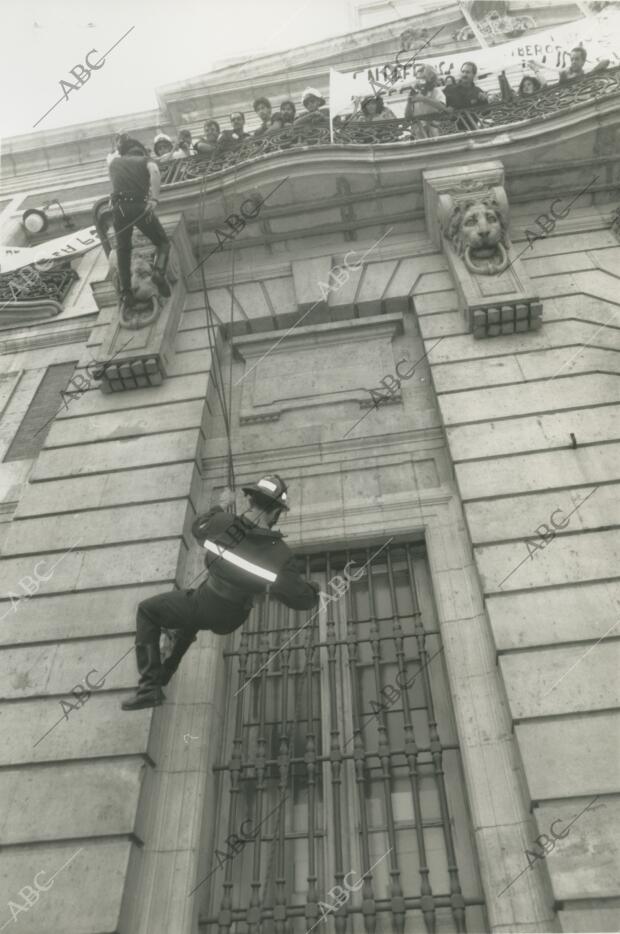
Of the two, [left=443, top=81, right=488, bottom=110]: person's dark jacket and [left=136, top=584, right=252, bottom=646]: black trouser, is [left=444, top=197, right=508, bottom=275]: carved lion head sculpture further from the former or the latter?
[left=136, top=584, right=252, bottom=646]: black trouser

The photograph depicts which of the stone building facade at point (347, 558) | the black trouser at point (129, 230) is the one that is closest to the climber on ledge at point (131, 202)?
the black trouser at point (129, 230)

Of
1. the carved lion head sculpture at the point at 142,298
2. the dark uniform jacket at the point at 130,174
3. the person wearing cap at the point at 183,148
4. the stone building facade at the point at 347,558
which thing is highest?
the dark uniform jacket at the point at 130,174

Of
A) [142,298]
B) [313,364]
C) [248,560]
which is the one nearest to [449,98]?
[313,364]

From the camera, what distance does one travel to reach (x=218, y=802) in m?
5.98

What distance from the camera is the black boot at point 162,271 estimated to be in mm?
9664

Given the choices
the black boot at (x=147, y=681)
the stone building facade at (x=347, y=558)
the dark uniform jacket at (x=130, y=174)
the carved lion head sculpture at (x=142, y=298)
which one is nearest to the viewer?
the stone building facade at (x=347, y=558)

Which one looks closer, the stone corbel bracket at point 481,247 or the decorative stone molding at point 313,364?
the stone corbel bracket at point 481,247

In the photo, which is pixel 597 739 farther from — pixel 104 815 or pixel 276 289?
pixel 276 289

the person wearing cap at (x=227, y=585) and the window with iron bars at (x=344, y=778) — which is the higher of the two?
the person wearing cap at (x=227, y=585)

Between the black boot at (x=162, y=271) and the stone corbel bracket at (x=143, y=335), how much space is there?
0.14 metres

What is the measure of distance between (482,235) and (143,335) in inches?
194

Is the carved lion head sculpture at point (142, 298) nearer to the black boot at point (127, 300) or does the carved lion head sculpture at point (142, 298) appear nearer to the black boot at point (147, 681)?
the black boot at point (127, 300)

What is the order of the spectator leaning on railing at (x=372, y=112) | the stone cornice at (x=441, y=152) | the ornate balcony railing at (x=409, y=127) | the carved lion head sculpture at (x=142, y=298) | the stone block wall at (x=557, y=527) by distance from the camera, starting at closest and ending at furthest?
1. the stone block wall at (x=557, y=527)
2. the carved lion head sculpture at (x=142, y=298)
3. the stone cornice at (x=441, y=152)
4. the ornate balcony railing at (x=409, y=127)
5. the spectator leaning on railing at (x=372, y=112)

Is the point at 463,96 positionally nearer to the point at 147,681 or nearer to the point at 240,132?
the point at 240,132
